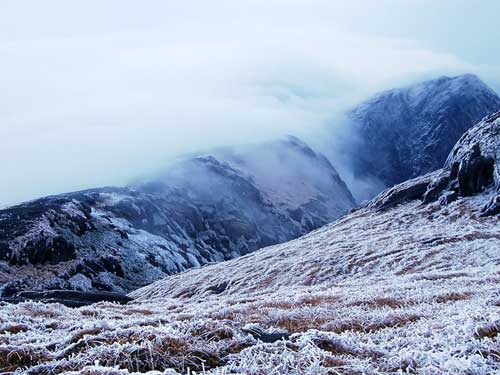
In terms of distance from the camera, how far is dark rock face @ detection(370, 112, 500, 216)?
84.5 m

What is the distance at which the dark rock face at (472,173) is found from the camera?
277 feet

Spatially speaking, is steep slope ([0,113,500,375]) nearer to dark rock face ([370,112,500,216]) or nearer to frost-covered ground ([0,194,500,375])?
frost-covered ground ([0,194,500,375])

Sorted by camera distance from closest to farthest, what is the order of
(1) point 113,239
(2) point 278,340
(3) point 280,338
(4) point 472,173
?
(2) point 278,340, (3) point 280,338, (4) point 472,173, (1) point 113,239

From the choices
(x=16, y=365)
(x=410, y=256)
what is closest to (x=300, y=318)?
(x=16, y=365)

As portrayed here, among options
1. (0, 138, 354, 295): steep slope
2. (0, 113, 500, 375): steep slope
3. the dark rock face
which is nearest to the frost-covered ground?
(0, 113, 500, 375): steep slope

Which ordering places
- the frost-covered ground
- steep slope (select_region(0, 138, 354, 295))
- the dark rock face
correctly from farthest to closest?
steep slope (select_region(0, 138, 354, 295)) < the dark rock face < the frost-covered ground

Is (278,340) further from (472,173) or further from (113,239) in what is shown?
(113,239)

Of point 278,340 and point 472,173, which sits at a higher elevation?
point 278,340

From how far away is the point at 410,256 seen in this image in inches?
2174

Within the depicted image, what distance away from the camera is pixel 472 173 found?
8794 centimetres

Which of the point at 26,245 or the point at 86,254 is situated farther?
the point at 86,254

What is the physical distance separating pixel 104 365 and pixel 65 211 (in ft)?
396

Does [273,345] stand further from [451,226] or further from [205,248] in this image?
[205,248]

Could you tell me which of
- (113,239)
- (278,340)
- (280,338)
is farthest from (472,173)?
Answer: (278,340)
